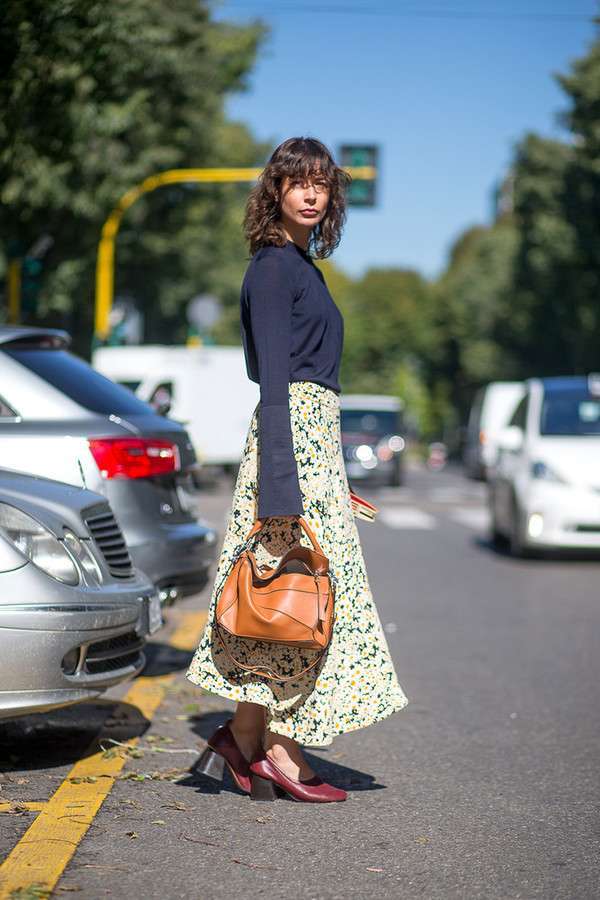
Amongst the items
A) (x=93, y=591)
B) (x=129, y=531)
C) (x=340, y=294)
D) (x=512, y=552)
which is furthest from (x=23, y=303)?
(x=340, y=294)

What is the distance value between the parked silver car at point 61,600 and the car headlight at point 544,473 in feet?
27.5

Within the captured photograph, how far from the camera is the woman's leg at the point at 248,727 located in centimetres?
462

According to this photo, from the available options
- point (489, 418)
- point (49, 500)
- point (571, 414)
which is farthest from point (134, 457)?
point (489, 418)

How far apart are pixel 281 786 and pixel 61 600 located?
3.01ft

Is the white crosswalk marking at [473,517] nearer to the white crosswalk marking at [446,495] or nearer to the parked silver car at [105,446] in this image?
the white crosswalk marking at [446,495]

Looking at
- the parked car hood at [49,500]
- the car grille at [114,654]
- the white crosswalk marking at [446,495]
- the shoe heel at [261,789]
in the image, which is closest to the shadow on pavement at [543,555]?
the car grille at [114,654]

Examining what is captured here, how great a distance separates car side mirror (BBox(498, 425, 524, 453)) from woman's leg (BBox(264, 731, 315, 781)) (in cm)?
956

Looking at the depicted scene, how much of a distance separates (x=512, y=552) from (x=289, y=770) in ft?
32.5

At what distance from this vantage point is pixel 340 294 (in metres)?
108

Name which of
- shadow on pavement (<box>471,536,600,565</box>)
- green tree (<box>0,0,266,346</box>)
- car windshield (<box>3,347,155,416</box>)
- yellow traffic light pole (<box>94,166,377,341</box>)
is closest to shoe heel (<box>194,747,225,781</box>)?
car windshield (<box>3,347,155,416</box>)

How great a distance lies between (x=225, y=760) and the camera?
466 centimetres

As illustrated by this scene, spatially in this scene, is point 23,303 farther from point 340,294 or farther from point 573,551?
point 340,294

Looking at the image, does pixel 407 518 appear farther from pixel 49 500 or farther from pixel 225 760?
pixel 225 760

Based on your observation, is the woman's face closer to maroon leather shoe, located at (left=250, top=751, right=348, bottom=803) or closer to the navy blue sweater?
the navy blue sweater
